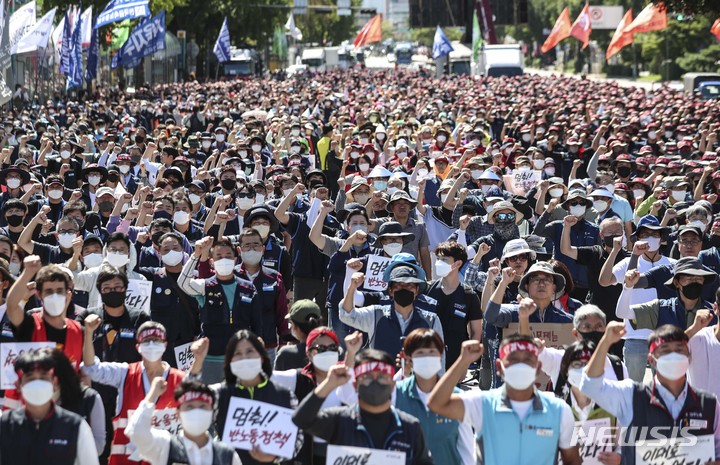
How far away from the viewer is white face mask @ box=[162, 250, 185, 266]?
10086 mm

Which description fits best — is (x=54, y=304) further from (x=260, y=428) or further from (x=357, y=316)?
(x=357, y=316)

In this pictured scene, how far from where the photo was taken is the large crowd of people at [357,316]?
6371mm

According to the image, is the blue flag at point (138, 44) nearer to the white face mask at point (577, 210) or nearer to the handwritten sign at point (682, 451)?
the white face mask at point (577, 210)

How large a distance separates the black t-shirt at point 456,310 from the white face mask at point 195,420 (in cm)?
329

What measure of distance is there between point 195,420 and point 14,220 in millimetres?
6195

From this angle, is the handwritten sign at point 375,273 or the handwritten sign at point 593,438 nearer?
the handwritten sign at point 593,438

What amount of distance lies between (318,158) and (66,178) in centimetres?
521

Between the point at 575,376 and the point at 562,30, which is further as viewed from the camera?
the point at 562,30

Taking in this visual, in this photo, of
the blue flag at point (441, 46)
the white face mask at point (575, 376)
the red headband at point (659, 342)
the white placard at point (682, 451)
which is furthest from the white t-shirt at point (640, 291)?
the blue flag at point (441, 46)

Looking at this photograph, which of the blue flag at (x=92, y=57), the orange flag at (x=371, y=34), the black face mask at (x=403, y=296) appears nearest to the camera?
the black face mask at (x=403, y=296)

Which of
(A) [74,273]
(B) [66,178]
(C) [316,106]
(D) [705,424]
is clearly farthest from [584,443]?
(C) [316,106]

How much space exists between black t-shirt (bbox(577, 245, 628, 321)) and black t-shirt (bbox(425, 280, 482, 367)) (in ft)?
6.71

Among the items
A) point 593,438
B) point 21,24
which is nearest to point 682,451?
point 593,438

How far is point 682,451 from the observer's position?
6621 millimetres
